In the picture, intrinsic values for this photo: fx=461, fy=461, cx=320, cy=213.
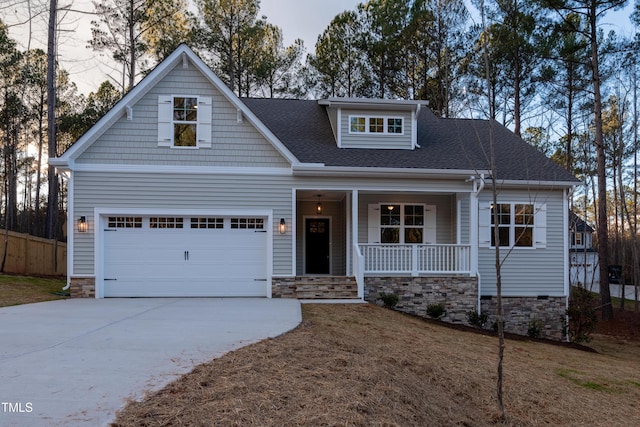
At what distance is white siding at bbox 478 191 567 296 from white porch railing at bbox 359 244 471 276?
117 centimetres

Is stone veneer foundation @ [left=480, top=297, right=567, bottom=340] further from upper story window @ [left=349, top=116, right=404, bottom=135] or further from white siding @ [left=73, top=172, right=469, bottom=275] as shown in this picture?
upper story window @ [left=349, top=116, right=404, bottom=135]

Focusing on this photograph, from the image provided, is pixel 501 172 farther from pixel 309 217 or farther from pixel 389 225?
pixel 309 217

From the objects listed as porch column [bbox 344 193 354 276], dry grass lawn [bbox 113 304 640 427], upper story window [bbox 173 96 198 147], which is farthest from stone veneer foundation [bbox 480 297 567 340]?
upper story window [bbox 173 96 198 147]

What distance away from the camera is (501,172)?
12.5 m

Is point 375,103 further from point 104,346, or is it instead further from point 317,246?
point 104,346

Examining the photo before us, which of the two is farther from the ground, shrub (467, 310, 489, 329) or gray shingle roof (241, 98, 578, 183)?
gray shingle roof (241, 98, 578, 183)

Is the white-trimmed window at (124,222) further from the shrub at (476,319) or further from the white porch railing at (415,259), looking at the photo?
the shrub at (476,319)

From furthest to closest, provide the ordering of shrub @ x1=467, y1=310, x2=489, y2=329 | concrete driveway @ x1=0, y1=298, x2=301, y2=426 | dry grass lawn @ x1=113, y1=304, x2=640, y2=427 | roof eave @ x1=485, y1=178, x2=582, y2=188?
1. roof eave @ x1=485, y1=178, x2=582, y2=188
2. shrub @ x1=467, y1=310, x2=489, y2=329
3. concrete driveway @ x1=0, y1=298, x2=301, y2=426
4. dry grass lawn @ x1=113, y1=304, x2=640, y2=427

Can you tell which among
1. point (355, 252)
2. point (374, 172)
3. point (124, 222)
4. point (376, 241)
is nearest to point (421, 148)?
point (374, 172)

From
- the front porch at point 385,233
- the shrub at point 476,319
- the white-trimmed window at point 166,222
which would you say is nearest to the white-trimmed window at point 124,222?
the white-trimmed window at point 166,222

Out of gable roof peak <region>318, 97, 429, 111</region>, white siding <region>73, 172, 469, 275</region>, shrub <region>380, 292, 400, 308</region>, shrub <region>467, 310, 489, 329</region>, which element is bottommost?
shrub <region>467, 310, 489, 329</region>

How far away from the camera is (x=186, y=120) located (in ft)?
36.6

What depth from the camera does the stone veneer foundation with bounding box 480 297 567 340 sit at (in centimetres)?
1239

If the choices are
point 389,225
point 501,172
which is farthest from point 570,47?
point 389,225
